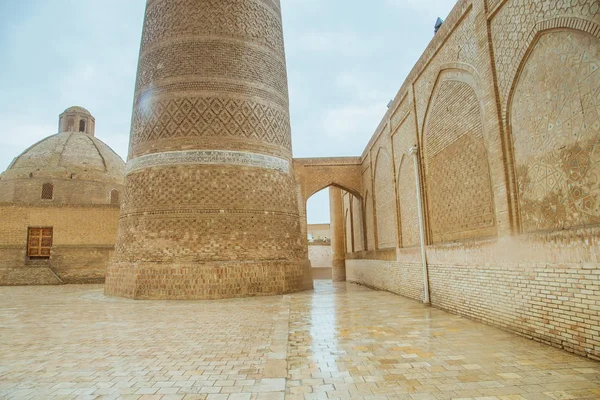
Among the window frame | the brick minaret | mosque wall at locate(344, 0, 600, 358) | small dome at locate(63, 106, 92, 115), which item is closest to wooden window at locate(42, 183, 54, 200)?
the window frame

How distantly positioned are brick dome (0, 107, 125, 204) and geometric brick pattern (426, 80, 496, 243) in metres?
18.2

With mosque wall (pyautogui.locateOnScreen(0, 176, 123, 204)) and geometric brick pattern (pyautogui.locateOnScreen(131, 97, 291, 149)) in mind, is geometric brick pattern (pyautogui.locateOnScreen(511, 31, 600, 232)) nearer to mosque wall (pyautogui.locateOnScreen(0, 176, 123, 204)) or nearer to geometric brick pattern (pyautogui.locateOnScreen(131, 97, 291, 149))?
geometric brick pattern (pyautogui.locateOnScreen(131, 97, 291, 149))

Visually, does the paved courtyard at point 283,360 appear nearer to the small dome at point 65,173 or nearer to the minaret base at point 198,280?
the minaret base at point 198,280

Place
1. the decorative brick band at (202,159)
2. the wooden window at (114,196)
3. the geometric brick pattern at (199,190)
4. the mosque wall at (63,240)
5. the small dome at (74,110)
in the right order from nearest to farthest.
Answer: the geometric brick pattern at (199,190) < the decorative brick band at (202,159) < the mosque wall at (63,240) < the wooden window at (114,196) < the small dome at (74,110)

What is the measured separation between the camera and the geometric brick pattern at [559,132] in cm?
317

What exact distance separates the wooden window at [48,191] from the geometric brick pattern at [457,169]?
65.4ft

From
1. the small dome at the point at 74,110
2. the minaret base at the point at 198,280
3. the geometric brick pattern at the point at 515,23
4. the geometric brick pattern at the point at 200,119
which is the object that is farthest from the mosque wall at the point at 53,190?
the geometric brick pattern at the point at 515,23

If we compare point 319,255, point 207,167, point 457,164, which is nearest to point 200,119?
point 207,167

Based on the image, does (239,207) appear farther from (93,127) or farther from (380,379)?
(93,127)

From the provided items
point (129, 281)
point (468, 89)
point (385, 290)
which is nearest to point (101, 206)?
point (129, 281)

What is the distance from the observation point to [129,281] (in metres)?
8.34

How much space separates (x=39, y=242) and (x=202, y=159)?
34.9ft

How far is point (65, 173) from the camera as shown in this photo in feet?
67.2

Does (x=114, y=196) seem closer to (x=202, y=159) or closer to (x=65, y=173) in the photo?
(x=65, y=173)
